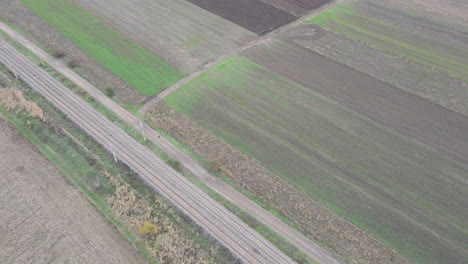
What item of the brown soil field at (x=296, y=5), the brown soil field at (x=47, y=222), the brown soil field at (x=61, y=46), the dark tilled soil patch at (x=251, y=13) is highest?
the brown soil field at (x=296, y=5)

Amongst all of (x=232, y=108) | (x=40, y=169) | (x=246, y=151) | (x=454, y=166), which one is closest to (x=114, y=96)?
(x=40, y=169)

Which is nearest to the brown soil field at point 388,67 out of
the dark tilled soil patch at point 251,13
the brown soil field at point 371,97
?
the brown soil field at point 371,97

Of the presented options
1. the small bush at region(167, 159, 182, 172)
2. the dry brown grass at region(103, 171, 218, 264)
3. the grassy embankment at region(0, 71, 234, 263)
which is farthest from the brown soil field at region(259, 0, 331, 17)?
the dry brown grass at region(103, 171, 218, 264)

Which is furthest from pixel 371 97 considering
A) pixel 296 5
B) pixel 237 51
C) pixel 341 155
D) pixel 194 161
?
pixel 296 5

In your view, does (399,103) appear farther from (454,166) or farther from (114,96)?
(114,96)

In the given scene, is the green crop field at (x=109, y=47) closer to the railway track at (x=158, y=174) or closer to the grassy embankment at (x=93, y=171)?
the railway track at (x=158, y=174)

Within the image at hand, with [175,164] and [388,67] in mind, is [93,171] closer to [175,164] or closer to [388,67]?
[175,164]
